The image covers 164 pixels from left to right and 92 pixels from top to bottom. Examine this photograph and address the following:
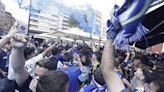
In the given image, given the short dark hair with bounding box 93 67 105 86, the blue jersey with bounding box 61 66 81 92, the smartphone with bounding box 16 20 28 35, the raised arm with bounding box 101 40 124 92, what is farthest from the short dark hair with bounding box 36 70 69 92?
the blue jersey with bounding box 61 66 81 92

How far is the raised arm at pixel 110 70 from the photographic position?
3.40 metres

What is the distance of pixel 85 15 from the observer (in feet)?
130

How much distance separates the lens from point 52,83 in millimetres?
3166

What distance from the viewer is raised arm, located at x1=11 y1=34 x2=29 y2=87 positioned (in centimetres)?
385

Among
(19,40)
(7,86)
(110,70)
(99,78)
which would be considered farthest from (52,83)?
(99,78)

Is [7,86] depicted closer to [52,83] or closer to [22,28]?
[22,28]

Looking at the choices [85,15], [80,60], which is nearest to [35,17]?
[85,15]

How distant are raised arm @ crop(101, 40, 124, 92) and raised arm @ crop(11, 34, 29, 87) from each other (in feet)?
2.76

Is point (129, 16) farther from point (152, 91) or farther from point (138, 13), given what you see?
point (152, 91)

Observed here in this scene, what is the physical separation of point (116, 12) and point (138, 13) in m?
0.26

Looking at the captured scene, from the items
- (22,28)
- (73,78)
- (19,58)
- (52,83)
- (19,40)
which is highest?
(22,28)

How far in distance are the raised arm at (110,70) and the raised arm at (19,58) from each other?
84 centimetres

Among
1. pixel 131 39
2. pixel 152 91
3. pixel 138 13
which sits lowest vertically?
pixel 152 91

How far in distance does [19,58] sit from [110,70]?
1.03 metres
